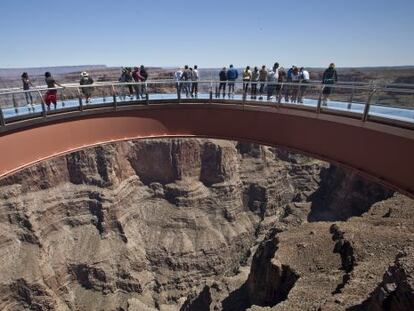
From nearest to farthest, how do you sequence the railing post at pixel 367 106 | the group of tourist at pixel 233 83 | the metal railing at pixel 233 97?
the metal railing at pixel 233 97, the railing post at pixel 367 106, the group of tourist at pixel 233 83

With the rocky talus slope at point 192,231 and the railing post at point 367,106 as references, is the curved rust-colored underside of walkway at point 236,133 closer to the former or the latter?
the railing post at point 367,106

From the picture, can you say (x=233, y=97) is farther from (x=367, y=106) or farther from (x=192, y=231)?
(x=192, y=231)

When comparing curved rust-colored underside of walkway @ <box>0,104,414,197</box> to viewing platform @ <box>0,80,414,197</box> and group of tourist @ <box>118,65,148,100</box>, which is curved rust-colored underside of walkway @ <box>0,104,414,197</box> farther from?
group of tourist @ <box>118,65,148,100</box>

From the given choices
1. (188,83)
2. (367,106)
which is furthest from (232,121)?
(367,106)

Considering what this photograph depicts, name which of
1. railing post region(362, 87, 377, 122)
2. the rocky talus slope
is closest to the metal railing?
railing post region(362, 87, 377, 122)

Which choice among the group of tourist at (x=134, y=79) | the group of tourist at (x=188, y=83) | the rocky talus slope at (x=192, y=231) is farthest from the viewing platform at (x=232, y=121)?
the rocky talus slope at (x=192, y=231)
